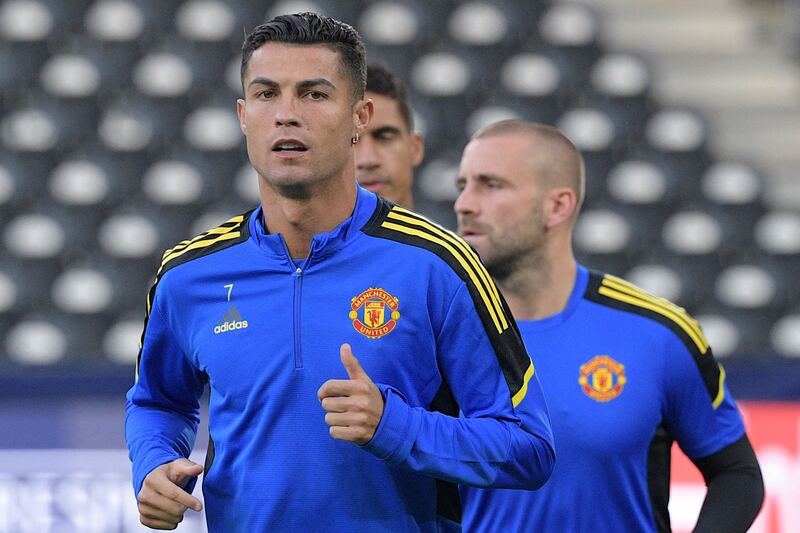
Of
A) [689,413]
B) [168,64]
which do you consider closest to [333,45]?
[689,413]

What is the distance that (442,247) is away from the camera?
2199 mm

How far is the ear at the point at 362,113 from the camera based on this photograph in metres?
2.25

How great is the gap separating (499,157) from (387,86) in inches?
21.9

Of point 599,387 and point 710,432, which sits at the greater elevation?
point 599,387

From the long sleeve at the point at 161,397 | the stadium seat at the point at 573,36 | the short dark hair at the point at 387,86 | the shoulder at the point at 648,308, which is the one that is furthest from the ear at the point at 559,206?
the stadium seat at the point at 573,36

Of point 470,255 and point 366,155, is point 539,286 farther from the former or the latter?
point 470,255

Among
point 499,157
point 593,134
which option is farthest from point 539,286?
point 593,134

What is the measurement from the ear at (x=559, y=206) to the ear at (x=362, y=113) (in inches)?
44.1

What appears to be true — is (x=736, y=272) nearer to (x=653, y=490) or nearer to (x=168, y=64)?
(x=168, y=64)

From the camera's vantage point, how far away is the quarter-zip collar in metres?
2.19

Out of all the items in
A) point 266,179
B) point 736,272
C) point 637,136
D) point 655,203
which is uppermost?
point 637,136

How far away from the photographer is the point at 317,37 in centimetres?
219

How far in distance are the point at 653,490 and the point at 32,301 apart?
4.77 meters

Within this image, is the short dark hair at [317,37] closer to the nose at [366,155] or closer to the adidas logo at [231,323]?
the adidas logo at [231,323]
